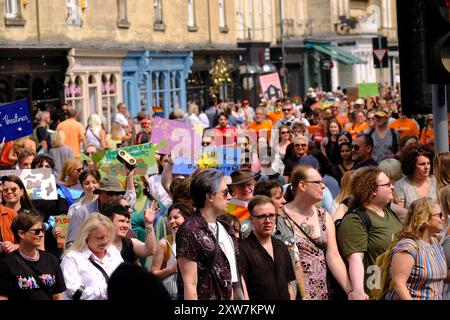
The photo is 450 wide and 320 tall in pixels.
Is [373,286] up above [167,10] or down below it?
below

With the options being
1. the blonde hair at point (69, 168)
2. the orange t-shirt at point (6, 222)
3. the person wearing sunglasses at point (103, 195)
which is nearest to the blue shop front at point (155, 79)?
the blonde hair at point (69, 168)

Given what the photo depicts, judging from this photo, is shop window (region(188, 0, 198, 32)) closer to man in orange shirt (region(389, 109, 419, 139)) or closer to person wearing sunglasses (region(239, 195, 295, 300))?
man in orange shirt (region(389, 109, 419, 139))

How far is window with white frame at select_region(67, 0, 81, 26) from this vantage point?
104ft

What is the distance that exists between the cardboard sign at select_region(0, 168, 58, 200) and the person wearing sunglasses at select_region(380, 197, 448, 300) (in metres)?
5.07

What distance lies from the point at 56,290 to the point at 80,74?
968 inches

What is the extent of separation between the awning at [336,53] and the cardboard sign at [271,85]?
22.6m

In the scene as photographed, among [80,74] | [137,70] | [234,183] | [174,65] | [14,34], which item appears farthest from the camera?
[174,65]

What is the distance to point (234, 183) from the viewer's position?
10.6 metres

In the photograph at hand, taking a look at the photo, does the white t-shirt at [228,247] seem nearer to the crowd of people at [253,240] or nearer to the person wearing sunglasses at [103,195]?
the crowd of people at [253,240]

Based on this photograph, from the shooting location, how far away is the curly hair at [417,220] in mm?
8242

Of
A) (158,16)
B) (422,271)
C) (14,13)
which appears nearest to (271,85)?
(158,16)

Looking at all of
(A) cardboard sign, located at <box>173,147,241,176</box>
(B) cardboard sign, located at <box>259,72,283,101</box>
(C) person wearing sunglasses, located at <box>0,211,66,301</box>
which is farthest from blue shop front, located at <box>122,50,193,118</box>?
(C) person wearing sunglasses, located at <box>0,211,66,301</box>
